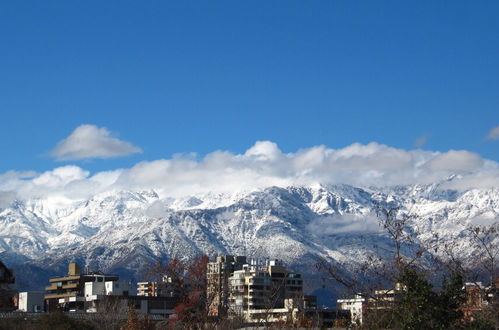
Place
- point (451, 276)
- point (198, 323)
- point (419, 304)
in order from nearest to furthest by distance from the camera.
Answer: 1. point (419, 304)
2. point (451, 276)
3. point (198, 323)

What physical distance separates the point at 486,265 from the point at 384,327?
277 inches

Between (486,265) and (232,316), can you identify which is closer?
(486,265)

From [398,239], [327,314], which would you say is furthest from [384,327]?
[327,314]

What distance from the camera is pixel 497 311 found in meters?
48.5

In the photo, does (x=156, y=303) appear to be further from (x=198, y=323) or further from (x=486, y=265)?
(x=486, y=265)

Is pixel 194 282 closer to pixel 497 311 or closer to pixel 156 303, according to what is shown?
pixel 497 311

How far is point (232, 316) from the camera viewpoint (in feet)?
333

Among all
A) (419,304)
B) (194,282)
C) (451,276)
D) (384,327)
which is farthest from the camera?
(194,282)

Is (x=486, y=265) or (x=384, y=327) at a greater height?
(x=486, y=265)

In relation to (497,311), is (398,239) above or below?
above

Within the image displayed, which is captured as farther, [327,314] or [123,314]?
[327,314]

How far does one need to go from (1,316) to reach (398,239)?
65.7m

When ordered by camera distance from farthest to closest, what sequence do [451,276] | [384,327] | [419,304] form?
[384,327] < [451,276] < [419,304]

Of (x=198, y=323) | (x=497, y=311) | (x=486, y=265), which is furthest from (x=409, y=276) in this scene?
(x=198, y=323)
